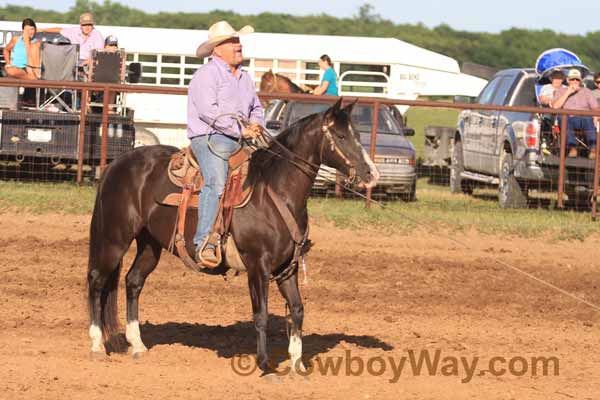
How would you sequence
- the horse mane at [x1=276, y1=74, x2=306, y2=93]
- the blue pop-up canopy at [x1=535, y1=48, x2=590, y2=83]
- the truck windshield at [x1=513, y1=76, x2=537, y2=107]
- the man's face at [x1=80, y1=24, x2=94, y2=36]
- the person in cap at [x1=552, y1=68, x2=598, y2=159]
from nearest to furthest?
the person in cap at [x1=552, y1=68, x2=598, y2=159] → the blue pop-up canopy at [x1=535, y1=48, x2=590, y2=83] → the truck windshield at [x1=513, y1=76, x2=537, y2=107] → the man's face at [x1=80, y1=24, x2=94, y2=36] → the horse mane at [x1=276, y1=74, x2=306, y2=93]

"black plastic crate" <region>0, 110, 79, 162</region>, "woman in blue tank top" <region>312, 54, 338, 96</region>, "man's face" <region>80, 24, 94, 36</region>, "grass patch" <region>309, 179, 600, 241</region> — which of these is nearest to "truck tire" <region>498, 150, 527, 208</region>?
"grass patch" <region>309, 179, 600, 241</region>

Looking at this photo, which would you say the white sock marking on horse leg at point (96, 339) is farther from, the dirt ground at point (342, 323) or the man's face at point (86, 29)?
the man's face at point (86, 29)

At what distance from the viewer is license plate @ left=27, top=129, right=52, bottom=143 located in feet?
58.8

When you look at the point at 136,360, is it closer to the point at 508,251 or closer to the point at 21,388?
the point at 21,388

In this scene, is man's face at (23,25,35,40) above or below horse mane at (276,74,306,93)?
above

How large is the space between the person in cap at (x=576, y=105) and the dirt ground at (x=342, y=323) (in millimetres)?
1968

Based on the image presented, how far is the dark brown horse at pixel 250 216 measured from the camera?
9070 mm

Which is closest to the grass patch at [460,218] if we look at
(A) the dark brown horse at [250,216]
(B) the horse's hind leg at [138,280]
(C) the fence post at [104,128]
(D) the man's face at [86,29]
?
(C) the fence post at [104,128]

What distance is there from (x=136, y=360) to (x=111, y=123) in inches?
330

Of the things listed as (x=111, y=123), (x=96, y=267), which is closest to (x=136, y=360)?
(x=96, y=267)

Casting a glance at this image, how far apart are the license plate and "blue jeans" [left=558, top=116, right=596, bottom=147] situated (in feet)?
25.8

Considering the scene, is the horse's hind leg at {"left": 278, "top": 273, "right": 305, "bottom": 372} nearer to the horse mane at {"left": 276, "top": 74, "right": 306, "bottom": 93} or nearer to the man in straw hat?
the man in straw hat

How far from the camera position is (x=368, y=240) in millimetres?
15688

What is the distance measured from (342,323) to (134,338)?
2406 mm
